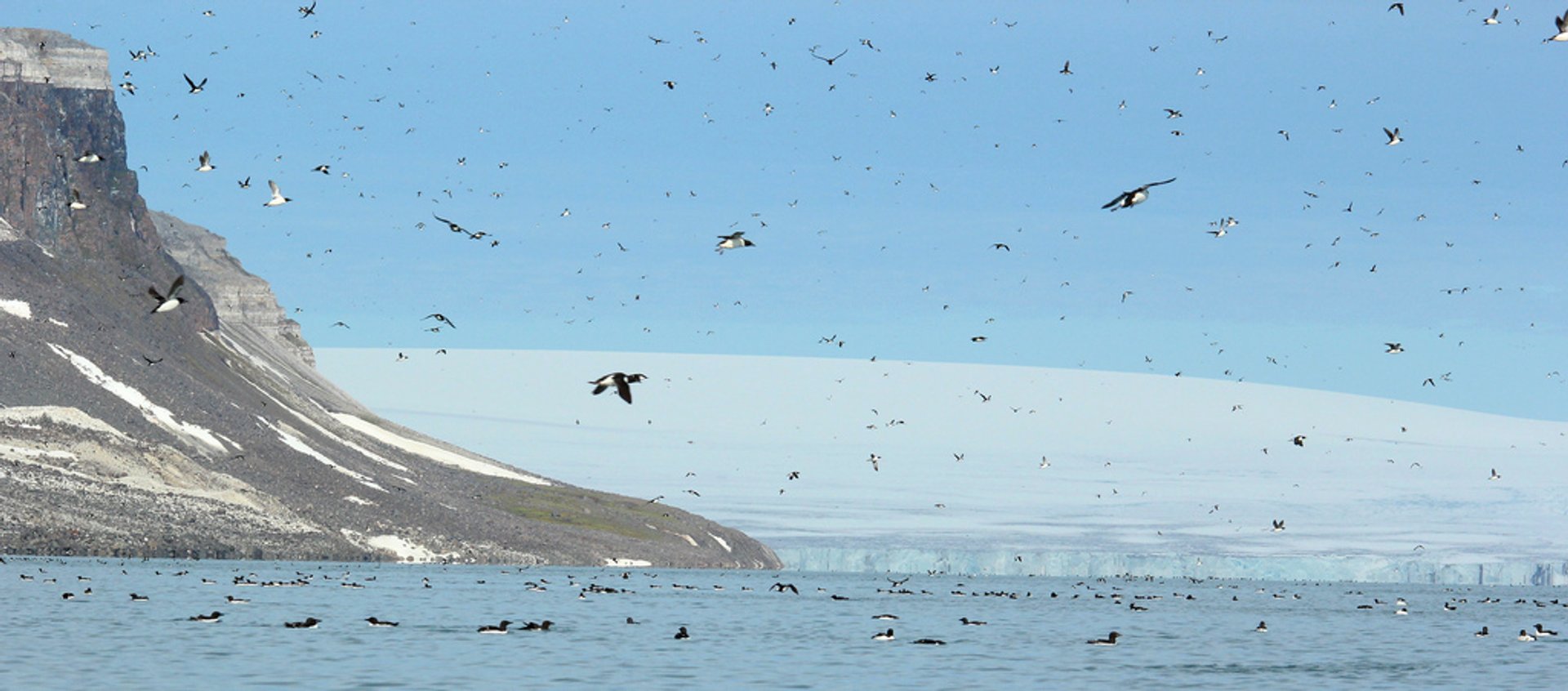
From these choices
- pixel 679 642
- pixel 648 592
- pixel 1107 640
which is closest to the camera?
pixel 679 642

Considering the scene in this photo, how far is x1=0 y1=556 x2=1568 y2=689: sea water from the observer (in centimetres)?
6219

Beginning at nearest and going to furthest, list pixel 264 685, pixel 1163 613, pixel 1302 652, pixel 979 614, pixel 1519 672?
pixel 264 685 → pixel 1519 672 → pixel 1302 652 → pixel 979 614 → pixel 1163 613

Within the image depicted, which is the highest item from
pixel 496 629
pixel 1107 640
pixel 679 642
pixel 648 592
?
pixel 648 592

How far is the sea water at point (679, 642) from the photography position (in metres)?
62.2

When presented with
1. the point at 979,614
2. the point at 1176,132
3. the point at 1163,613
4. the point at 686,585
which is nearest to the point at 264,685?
the point at 1176,132

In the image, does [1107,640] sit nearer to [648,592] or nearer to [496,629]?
[496,629]

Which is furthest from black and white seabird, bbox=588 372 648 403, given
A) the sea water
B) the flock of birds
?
the flock of birds

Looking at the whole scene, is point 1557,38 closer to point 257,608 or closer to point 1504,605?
point 257,608

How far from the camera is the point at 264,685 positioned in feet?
182

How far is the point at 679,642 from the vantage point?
8381cm

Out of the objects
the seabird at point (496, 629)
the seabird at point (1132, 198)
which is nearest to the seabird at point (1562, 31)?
the seabird at point (1132, 198)

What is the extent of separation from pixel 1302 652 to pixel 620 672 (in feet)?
126

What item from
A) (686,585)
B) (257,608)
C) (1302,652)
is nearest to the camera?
(1302,652)

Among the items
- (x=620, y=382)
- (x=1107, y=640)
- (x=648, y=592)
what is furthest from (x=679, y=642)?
(x=648, y=592)
